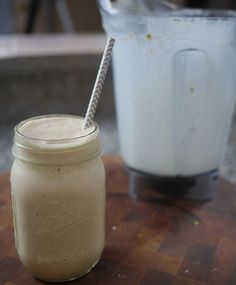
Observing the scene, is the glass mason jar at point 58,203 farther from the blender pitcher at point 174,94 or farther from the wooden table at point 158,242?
the blender pitcher at point 174,94

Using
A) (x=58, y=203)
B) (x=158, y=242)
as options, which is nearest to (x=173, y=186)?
(x=158, y=242)

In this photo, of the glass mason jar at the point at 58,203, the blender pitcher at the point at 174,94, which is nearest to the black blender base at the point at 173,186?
the blender pitcher at the point at 174,94

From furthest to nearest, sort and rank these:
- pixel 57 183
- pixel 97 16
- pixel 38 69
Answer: pixel 97 16 < pixel 38 69 < pixel 57 183

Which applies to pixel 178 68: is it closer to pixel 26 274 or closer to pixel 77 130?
pixel 77 130

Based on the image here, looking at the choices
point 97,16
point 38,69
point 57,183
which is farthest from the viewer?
point 97,16

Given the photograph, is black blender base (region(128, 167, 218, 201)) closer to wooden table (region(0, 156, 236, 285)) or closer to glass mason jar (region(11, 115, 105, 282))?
wooden table (region(0, 156, 236, 285))

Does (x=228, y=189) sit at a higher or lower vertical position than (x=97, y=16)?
higher

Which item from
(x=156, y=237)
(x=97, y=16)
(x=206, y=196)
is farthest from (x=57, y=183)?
(x=97, y=16)

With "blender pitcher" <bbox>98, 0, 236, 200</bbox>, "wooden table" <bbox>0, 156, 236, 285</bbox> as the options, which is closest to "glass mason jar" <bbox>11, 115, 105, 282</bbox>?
"wooden table" <bbox>0, 156, 236, 285</bbox>
